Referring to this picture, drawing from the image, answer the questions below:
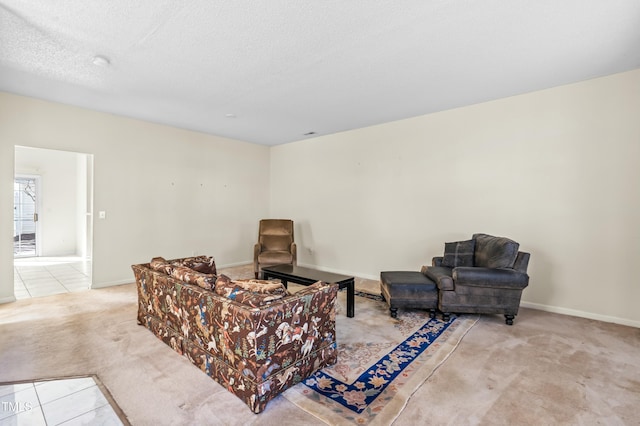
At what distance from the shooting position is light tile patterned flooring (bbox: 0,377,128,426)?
5.92 ft

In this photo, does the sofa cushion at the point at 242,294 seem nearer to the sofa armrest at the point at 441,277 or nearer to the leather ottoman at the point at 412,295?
the leather ottoman at the point at 412,295

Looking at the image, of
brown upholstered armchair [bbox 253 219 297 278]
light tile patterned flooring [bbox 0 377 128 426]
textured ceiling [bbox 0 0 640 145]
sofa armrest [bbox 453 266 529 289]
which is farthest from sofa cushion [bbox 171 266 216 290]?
sofa armrest [bbox 453 266 529 289]

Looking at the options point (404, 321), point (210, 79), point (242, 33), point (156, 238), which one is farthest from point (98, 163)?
point (404, 321)

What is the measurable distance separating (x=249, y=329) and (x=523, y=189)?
389cm

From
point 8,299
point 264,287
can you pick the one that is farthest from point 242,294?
point 8,299

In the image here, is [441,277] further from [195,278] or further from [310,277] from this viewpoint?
[195,278]

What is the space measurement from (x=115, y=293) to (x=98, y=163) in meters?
2.03

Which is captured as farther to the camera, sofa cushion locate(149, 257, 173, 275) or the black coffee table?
the black coffee table

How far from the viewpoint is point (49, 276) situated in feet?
17.4

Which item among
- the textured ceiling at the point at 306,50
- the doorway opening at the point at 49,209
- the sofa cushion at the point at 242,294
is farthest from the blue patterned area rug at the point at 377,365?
the doorway opening at the point at 49,209

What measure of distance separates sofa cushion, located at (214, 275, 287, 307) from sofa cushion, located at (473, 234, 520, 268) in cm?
261

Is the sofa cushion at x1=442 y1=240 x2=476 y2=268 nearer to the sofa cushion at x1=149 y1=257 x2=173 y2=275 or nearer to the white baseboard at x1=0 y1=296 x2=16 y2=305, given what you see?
the sofa cushion at x1=149 y1=257 x2=173 y2=275

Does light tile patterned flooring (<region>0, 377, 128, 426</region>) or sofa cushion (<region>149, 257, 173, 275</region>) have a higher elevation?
sofa cushion (<region>149, 257, 173, 275</region>)

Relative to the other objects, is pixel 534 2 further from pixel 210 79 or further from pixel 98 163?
pixel 98 163
